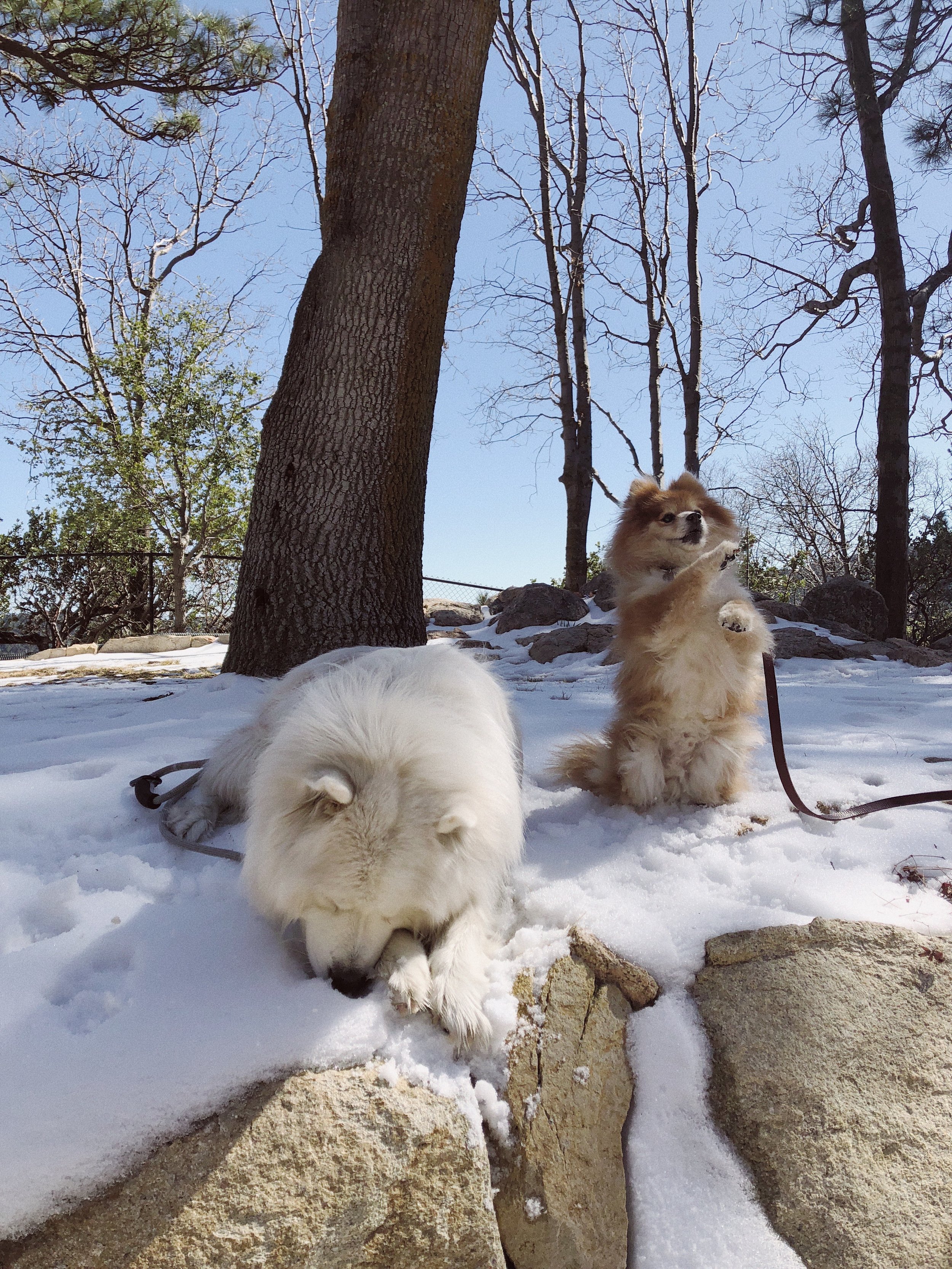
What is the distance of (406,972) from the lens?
1.84 m

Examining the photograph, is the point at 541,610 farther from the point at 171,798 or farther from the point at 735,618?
the point at 171,798

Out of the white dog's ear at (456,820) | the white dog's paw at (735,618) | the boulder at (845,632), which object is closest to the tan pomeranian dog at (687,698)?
→ the white dog's paw at (735,618)

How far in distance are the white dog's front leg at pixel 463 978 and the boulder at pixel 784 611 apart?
8100mm

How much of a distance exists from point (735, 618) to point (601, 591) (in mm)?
7822

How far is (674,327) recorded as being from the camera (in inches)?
688

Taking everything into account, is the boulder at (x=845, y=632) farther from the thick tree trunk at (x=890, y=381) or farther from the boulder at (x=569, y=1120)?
the boulder at (x=569, y=1120)

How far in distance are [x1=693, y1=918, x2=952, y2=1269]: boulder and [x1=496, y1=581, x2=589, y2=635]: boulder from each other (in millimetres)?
8234

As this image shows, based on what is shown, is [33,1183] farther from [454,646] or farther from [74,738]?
→ [74,738]

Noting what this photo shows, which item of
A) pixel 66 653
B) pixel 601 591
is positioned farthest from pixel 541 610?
pixel 66 653

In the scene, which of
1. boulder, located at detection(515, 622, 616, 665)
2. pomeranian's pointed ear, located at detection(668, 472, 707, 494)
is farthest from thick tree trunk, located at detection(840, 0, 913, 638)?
pomeranian's pointed ear, located at detection(668, 472, 707, 494)

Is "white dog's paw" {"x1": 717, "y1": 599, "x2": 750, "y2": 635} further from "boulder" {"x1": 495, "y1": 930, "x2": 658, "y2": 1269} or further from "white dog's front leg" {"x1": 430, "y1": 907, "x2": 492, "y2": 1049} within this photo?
"white dog's front leg" {"x1": 430, "y1": 907, "x2": 492, "y2": 1049}

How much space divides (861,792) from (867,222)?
13392 mm

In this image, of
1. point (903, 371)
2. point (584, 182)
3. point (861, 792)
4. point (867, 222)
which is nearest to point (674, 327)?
point (584, 182)

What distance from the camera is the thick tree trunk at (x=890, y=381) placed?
10391 mm
